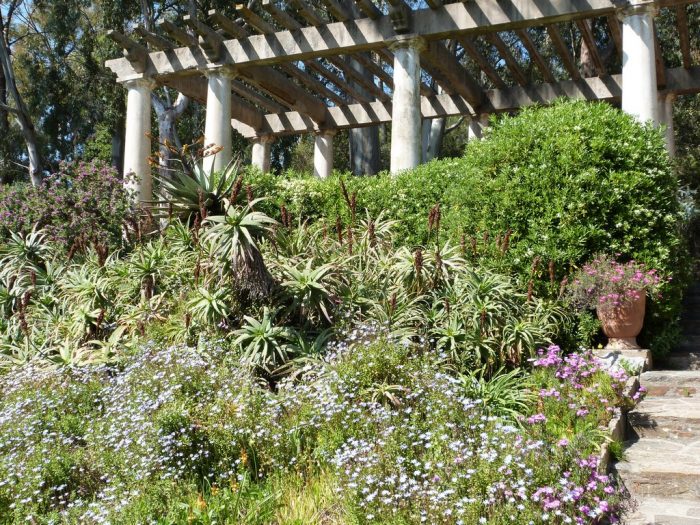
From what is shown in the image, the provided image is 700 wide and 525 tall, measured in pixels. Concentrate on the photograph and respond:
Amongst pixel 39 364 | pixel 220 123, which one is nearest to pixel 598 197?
pixel 39 364

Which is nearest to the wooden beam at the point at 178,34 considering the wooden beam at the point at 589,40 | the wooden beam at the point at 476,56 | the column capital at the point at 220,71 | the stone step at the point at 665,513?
the column capital at the point at 220,71

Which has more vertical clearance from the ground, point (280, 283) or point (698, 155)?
point (698, 155)

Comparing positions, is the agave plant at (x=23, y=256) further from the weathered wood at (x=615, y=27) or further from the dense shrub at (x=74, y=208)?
the weathered wood at (x=615, y=27)

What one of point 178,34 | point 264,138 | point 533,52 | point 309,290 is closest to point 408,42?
point 533,52

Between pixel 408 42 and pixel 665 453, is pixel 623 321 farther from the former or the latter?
pixel 408 42

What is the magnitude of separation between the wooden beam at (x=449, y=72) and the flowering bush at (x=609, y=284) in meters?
5.16

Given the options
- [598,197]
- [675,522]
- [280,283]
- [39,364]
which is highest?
[598,197]

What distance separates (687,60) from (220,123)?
8.05 m

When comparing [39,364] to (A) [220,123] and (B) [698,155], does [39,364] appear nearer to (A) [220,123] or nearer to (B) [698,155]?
(A) [220,123]

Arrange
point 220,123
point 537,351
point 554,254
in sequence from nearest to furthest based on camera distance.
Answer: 1. point 537,351
2. point 554,254
3. point 220,123

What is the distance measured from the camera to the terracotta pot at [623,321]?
579cm

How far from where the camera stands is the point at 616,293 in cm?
576

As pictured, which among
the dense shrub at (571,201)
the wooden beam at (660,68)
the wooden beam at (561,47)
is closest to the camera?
the dense shrub at (571,201)

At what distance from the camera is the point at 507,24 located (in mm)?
8984
